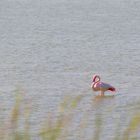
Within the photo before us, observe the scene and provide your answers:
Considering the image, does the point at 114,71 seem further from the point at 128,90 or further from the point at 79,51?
the point at 79,51

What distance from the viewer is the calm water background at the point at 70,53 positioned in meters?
9.38

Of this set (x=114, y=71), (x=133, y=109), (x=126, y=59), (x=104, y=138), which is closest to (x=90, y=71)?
(x=114, y=71)

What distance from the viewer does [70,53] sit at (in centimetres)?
1298

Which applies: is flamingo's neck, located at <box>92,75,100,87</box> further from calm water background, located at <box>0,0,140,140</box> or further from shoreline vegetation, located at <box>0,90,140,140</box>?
shoreline vegetation, located at <box>0,90,140,140</box>

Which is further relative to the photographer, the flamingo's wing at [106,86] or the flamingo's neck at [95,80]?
the flamingo's neck at [95,80]

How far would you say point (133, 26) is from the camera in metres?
16.3

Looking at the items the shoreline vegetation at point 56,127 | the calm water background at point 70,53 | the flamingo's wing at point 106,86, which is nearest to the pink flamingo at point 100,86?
the flamingo's wing at point 106,86

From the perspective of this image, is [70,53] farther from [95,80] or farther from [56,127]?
[56,127]

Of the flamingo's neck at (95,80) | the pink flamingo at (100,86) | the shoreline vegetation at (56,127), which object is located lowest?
the shoreline vegetation at (56,127)

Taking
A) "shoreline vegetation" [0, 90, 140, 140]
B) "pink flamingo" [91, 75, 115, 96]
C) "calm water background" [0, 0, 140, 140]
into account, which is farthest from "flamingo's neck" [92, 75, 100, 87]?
"shoreline vegetation" [0, 90, 140, 140]

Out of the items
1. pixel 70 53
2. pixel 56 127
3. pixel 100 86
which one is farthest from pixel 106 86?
pixel 56 127

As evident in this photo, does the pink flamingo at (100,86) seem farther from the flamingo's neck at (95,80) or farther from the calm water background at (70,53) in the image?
the calm water background at (70,53)

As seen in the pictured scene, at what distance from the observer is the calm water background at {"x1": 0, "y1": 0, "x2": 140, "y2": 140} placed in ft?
30.8

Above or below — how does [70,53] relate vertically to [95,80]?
above
